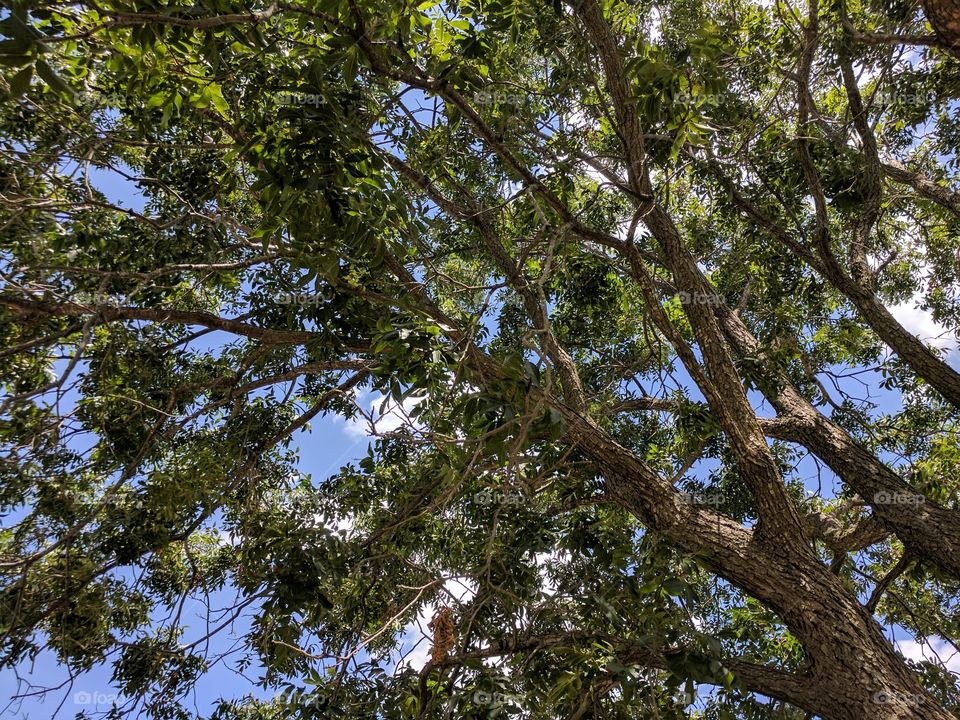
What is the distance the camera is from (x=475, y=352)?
12.3ft

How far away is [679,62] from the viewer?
3641 millimetres

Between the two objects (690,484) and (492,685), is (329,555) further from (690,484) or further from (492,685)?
(690,484)

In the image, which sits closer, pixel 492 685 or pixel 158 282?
pixel 492 685

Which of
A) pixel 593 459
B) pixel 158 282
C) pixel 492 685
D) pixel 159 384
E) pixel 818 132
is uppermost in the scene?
pixel 818 132

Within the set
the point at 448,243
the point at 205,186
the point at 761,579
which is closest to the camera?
the point at 761,579

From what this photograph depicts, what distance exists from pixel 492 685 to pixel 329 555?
1.32m

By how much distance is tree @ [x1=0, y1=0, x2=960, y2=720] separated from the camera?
3.37 m

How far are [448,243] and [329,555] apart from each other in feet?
10.5

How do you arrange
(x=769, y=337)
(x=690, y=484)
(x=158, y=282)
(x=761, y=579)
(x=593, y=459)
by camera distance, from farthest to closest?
1. (x=769, y=337)
2. (x=690, y=484)
3. (x=158, y=282)
4. (x=593, y=459)
5. (x=761, y=579)

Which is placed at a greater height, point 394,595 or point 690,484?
point 690,484

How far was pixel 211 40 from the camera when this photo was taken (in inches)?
119

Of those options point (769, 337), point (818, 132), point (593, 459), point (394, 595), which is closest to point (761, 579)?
point (593, 459)

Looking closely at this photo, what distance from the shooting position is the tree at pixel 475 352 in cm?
337

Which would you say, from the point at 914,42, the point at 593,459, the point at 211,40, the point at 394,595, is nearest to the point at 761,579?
the point at 593,459
